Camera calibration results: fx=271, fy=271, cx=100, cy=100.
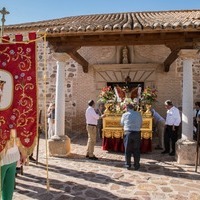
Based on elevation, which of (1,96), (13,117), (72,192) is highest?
(1,96)

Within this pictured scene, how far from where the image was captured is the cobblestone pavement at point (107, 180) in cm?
472

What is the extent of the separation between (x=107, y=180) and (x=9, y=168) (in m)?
2.59

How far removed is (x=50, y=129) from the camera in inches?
360

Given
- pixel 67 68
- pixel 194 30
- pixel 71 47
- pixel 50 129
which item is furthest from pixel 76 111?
pixel 194 30

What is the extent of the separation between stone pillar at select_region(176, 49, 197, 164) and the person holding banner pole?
459cm

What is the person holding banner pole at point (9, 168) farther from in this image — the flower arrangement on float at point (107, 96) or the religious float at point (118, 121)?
the flower arrangement on float at point (107, 96)

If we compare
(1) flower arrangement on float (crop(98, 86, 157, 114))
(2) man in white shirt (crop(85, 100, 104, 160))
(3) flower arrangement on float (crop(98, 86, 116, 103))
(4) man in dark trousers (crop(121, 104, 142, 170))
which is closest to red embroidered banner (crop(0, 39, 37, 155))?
(4) man in dark trousers (crop(121, 104, 142, 170))

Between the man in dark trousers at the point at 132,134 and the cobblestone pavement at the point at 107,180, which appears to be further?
the man in dark trousers at the point at 132,134

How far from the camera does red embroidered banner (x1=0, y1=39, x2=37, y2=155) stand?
3.49 m

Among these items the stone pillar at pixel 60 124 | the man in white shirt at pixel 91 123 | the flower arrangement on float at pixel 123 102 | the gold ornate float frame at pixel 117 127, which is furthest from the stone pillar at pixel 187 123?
the stone pillar at pixel 60 124

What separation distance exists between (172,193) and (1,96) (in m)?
3.36

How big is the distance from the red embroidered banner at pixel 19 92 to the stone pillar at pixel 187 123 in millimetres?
4416

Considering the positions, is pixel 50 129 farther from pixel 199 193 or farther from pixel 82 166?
pixel 199 193

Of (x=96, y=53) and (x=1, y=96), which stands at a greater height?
(x=96, y=53)
